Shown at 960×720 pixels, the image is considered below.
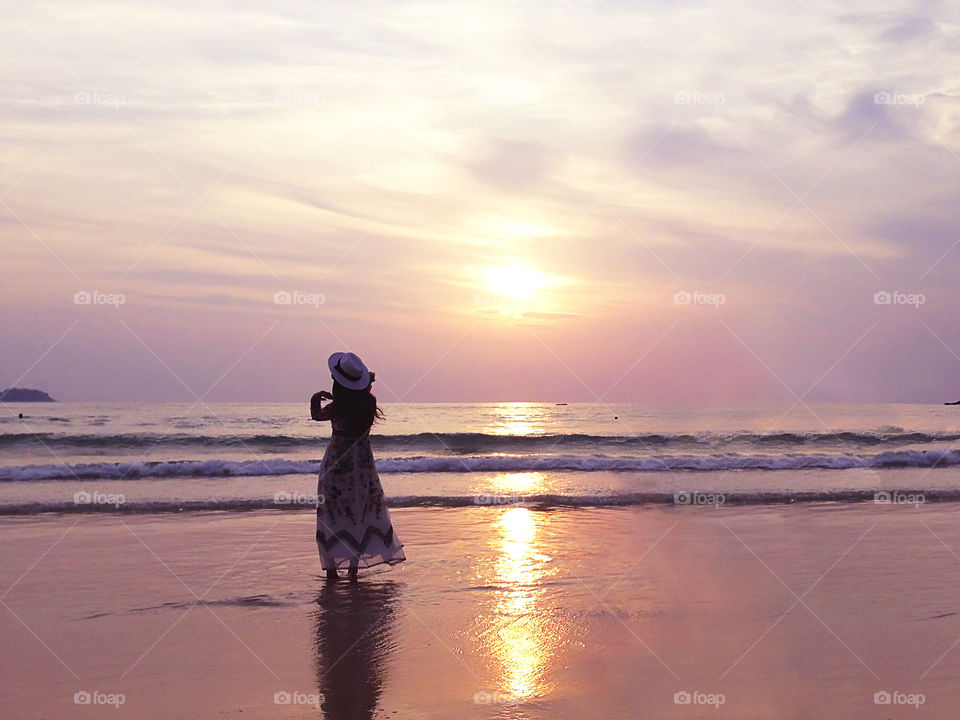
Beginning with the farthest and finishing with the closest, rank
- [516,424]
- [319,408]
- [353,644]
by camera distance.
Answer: [516,424], [319,408], [353,644]

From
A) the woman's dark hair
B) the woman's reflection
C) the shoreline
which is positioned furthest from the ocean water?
the woman's reflection

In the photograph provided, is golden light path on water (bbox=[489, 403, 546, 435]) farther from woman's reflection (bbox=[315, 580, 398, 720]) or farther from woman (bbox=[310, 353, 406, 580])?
woman's reflection (bbox=[315, 580, 398, 720])

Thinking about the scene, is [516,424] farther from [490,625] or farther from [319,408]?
[490,625]

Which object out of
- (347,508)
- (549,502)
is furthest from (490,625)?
(549,502)

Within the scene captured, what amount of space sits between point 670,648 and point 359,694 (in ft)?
6.76

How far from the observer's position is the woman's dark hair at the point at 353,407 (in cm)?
747

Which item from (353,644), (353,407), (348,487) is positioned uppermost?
(353,407)

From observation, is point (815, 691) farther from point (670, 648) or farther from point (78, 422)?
point (78, 422)

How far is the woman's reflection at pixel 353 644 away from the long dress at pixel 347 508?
28 centimetres

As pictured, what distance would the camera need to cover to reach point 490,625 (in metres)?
5.93

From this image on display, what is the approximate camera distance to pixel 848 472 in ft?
64.4

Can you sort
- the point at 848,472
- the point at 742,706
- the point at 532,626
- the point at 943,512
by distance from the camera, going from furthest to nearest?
the point at 848,472
the point at 943,512
the point at 532,626
the point at 742,706

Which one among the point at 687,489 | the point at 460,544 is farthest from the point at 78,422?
the point at 460,544

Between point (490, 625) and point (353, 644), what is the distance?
3.24 ft
